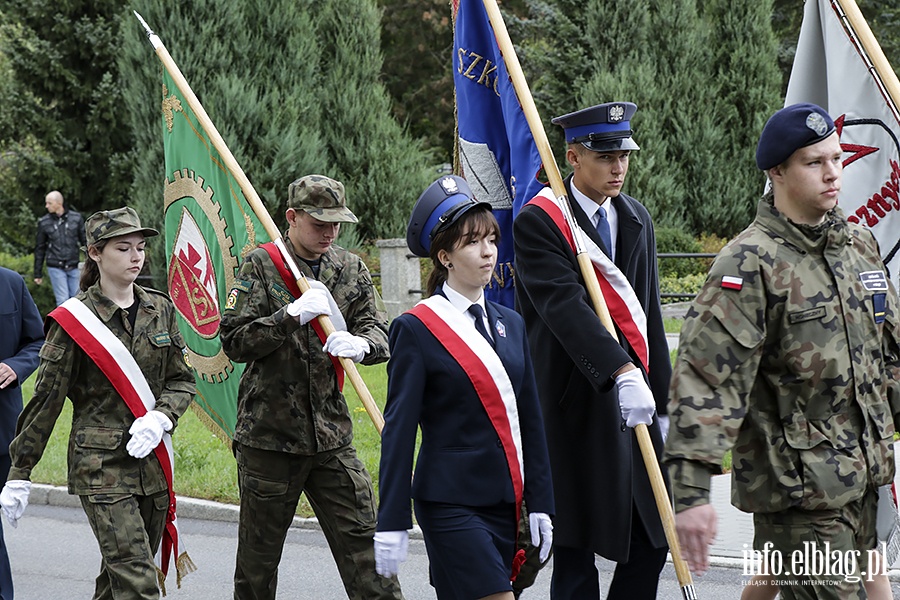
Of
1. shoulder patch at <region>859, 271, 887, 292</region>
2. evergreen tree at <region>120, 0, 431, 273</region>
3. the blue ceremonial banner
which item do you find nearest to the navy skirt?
shoulder patch at <region>859, 271, 887, 292</region>

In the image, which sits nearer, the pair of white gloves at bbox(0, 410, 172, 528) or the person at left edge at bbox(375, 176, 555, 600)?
the person at left edge at bbox(375, 176, 555, 600)

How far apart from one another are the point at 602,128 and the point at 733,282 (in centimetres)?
146

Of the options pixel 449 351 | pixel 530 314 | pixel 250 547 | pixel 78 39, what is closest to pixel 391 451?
pixel 449 351

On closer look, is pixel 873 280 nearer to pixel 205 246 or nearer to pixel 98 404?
pixel 98 404

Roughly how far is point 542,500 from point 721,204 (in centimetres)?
Result: 1865

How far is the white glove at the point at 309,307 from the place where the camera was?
536cm

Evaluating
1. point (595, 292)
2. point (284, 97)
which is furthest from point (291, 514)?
point (284, 97)

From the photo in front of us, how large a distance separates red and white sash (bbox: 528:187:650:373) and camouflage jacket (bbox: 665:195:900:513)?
4.34 feet

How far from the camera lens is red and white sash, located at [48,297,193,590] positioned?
5.43 meters

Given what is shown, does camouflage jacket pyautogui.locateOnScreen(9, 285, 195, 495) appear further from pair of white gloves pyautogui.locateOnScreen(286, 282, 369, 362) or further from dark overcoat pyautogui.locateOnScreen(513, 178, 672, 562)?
dark overcoat pyautogui.locateOnScreen(513, 178, 672, 562)

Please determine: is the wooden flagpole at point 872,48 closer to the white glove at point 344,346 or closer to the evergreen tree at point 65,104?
the white glove at point 344,346

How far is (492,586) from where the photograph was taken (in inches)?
163

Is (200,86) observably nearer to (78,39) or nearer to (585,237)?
(78,39)

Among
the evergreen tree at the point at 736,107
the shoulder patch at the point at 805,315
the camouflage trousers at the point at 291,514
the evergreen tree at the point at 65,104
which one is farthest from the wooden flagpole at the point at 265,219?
the evergreen tree at the point at 65,104
